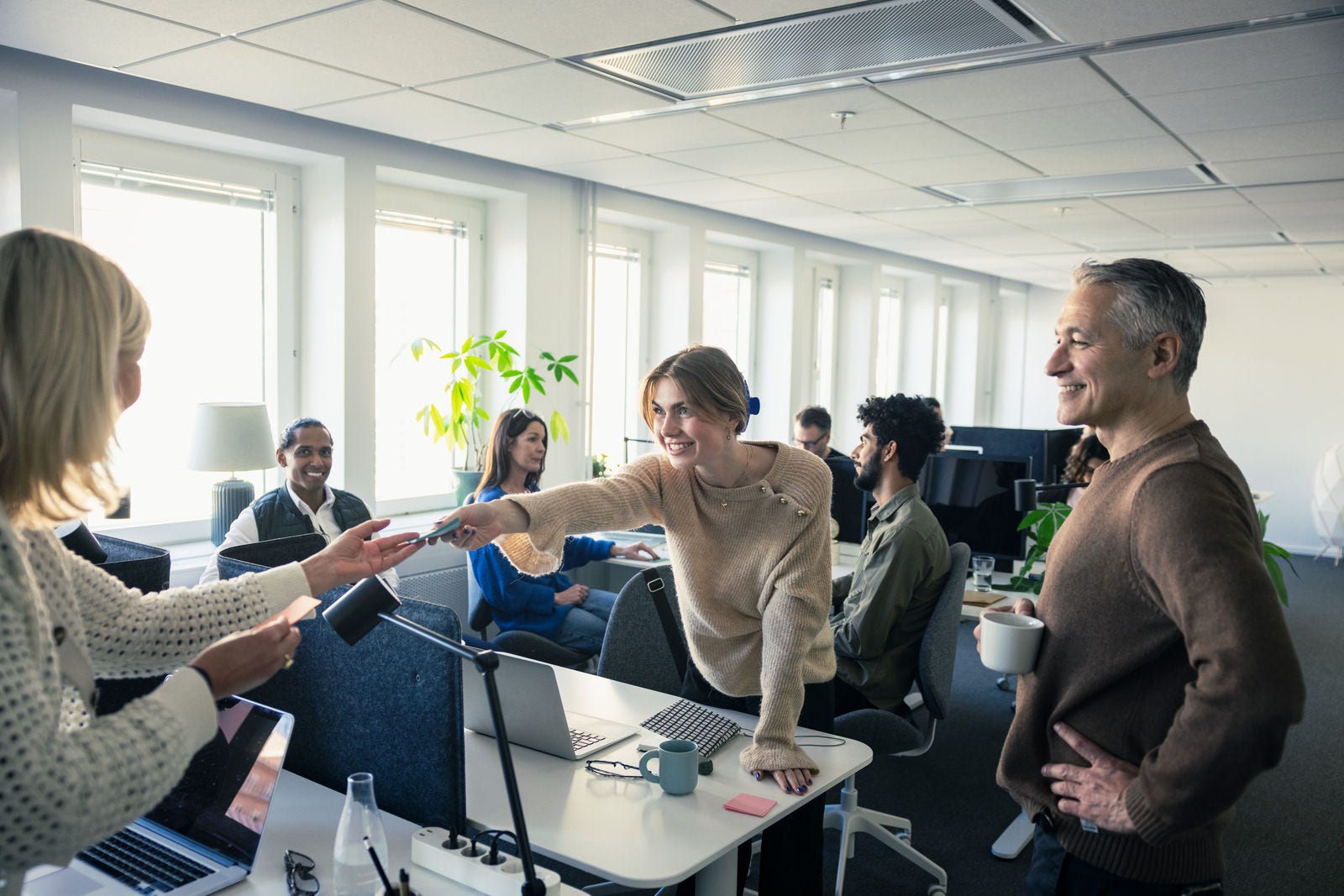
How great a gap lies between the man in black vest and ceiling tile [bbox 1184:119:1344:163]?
3.46 m

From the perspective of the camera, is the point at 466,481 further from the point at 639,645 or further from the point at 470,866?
the point at 470,866

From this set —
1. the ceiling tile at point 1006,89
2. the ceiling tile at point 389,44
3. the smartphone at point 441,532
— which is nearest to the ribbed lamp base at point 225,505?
the ceiling tile at point 389,44

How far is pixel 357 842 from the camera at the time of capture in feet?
4.41

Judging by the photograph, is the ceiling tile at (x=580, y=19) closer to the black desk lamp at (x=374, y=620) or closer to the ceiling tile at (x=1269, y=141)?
the black desk lamp at (x=374, y=620)

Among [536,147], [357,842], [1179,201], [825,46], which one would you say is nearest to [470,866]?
[357,842]

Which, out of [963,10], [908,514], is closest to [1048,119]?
[963,10]

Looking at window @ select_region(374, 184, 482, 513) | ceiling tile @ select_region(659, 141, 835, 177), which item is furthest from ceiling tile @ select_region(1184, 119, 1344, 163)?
window @ select_region(374, 184, 482, 513)

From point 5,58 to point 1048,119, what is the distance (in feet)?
11.6

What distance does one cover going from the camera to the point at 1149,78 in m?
2.96

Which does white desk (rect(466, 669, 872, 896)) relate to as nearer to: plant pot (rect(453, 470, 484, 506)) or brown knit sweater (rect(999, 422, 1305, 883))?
brown knit sweater (rect(999, 422, 1305, 883))

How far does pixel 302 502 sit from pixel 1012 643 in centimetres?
275

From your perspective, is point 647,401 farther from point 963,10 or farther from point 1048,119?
point 1048,119

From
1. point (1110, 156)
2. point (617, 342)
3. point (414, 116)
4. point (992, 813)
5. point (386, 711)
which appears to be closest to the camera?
point (386, 711)

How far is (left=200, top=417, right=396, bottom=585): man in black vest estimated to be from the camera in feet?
10.7
